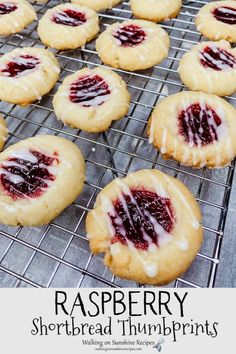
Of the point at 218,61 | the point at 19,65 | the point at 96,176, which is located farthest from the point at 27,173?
the point at 218,61

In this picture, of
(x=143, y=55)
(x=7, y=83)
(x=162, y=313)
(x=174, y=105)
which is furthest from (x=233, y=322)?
(x=7, y=83)

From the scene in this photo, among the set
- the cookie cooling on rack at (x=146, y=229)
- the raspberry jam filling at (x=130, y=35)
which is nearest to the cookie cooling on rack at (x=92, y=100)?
the raspberry jam filling at (x=130, y=35)

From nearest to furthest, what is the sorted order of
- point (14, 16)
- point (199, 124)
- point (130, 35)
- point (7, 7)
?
point (199, 124)
point (130, 35)
point (14, 16)
point (7, 7)

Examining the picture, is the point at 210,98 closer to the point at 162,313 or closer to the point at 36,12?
the point at 162,313

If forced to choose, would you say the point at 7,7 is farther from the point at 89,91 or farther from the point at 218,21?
the point at 218,21

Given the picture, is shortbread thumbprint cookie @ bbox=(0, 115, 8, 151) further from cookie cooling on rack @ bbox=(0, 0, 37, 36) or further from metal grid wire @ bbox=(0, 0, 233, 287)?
cookie cooling on rack @ bbox=(0, 0, 37, 36)

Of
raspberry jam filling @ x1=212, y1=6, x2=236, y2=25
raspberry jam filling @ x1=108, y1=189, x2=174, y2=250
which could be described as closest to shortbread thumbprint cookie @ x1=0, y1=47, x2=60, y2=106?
raspberry jam filling @ x1=108, y1=189, x2=174, y2=250
